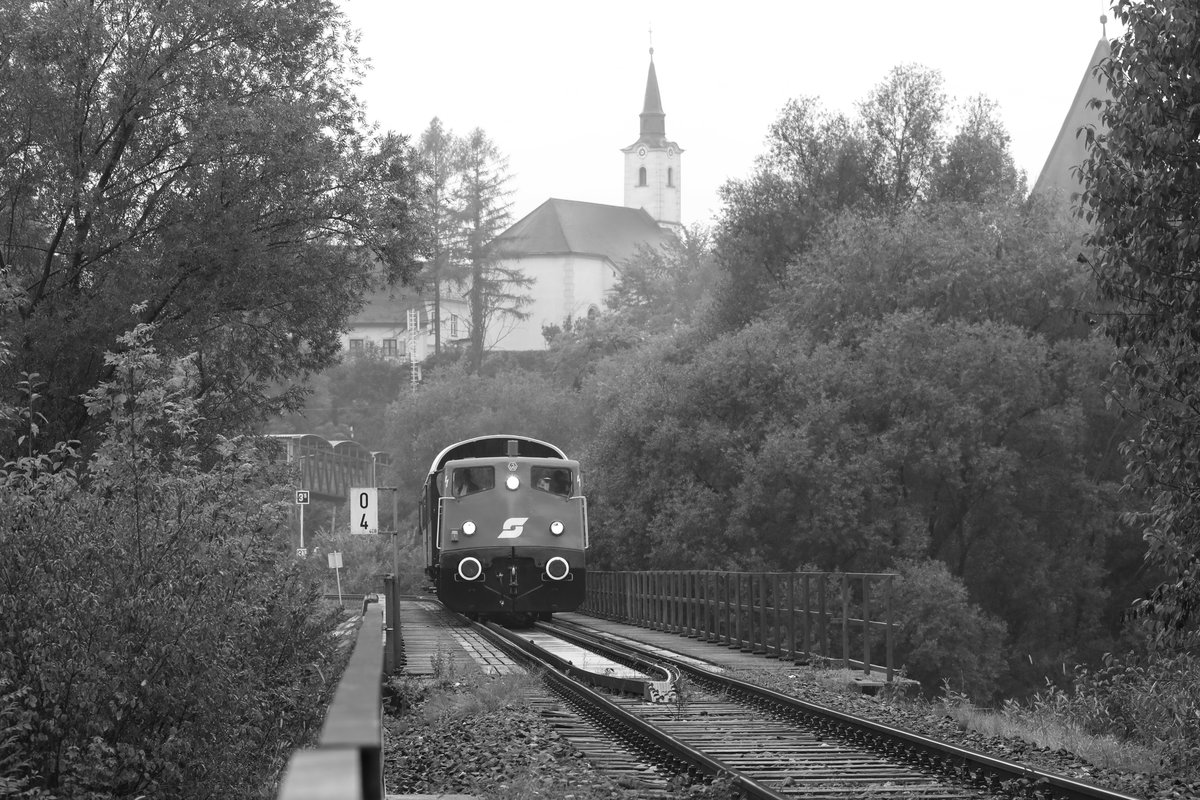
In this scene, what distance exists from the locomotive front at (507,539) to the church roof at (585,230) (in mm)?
95763

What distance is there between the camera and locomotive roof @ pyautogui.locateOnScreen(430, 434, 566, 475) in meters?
27.2

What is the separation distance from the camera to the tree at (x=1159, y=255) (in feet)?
38.6

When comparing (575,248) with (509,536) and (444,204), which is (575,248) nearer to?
(444,204)

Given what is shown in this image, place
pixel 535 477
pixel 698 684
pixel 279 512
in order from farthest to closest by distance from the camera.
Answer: pixel 535 477 < pixel 698 684 < pixel 279 512

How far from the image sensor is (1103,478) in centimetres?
3944

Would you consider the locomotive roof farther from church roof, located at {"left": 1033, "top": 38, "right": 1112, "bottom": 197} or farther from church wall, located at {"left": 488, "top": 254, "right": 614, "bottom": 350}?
church wall, located at {"left": 488, "top": 254, "right": 614, "bottom": 350}

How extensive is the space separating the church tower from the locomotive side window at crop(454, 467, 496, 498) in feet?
399

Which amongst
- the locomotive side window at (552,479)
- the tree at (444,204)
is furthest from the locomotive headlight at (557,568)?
the tree at (444,204)

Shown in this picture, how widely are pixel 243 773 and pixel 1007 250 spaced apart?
34116mm

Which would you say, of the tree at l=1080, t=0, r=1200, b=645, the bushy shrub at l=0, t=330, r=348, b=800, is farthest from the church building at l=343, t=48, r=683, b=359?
the bushy shrub at l=0, t=330, r=348, b=800

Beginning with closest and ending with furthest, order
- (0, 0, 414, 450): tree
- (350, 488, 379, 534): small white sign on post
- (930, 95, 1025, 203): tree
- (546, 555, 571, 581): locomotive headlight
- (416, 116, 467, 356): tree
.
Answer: (0, 0, 414, 450): tree < (546, 555, 571, 581): locomotive headlight < (350, 488, 379, 534): small white sign on post < (930, 95, 1025, 203): tree < (416, 116, 467, 356): tree

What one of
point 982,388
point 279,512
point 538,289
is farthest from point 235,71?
point 538,289

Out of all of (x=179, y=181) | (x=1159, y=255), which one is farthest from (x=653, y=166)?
(x=1159, y=255)

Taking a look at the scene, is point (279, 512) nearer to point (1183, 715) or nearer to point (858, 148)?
point (1183, 715)
